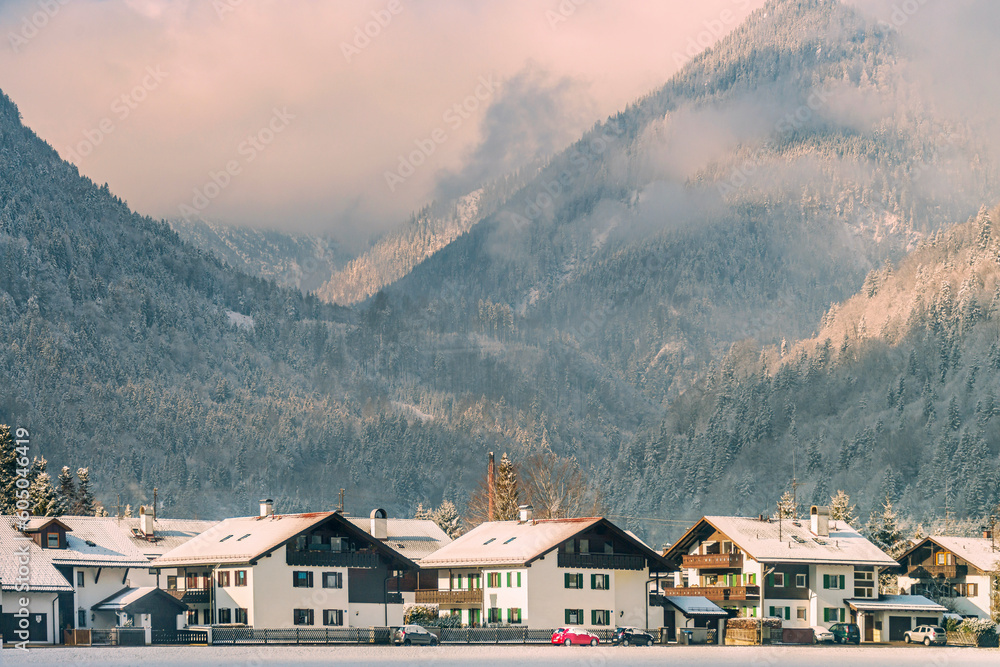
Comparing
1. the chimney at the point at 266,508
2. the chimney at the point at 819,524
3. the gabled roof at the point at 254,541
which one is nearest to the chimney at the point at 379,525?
the chimney at the point at 266,508

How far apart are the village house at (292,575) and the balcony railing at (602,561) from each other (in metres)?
12.1

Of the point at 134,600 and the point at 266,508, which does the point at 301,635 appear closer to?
the point at 134,600

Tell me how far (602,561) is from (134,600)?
35.8 m

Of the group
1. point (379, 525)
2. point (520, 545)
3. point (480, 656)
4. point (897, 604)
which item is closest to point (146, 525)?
point (379, 525)

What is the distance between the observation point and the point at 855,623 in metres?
125

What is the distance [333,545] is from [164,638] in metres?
15.6

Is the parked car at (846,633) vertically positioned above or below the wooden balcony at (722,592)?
below

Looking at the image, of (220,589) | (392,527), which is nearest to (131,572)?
(220,589)

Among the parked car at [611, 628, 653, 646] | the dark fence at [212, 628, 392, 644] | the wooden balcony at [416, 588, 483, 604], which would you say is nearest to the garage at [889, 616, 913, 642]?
the parked car at [611, 628, 653, 646]

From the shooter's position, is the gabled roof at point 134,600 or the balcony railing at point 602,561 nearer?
the gabled roof at point 134,600

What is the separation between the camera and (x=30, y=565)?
99.4 metres

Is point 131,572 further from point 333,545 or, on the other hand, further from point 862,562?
point 862,562

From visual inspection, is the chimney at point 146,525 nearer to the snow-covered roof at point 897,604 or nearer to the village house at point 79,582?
the village house at point 79,582

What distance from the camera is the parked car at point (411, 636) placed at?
3844 inches
